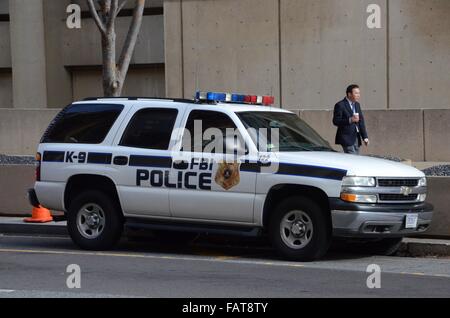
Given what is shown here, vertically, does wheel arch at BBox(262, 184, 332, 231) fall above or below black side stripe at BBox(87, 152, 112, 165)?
below

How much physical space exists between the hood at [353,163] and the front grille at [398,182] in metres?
0.06

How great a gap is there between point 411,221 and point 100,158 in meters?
4.02

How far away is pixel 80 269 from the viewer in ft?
32.9

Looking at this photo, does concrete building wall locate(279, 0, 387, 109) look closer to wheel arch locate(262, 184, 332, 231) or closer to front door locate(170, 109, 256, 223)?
front door locate(170, 109, 256, 223)

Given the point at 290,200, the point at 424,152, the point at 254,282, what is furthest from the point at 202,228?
the point at 424,152

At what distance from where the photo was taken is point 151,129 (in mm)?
11359

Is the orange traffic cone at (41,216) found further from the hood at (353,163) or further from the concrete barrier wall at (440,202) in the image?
the concrete barrier wall at (440,202)

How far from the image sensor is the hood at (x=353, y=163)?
10156 millimetres

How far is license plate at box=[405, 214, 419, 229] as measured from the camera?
1036cm

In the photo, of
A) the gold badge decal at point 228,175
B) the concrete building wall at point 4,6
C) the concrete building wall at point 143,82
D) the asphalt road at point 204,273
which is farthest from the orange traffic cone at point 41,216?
the concrete building wall at point 4,6

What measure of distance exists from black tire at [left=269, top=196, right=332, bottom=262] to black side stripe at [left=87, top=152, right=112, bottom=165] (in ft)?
7.54

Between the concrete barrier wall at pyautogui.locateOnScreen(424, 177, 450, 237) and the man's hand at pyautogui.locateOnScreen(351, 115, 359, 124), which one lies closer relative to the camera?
the concrete barrier wall at pyautogui.locateOnScreen(424, 177, 450, 237)

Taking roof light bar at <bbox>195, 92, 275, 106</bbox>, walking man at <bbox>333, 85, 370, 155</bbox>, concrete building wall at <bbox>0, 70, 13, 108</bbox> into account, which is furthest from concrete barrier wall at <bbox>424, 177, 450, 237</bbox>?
concrete building wall at <bbox>0, 70, 13, 108</bbox>
